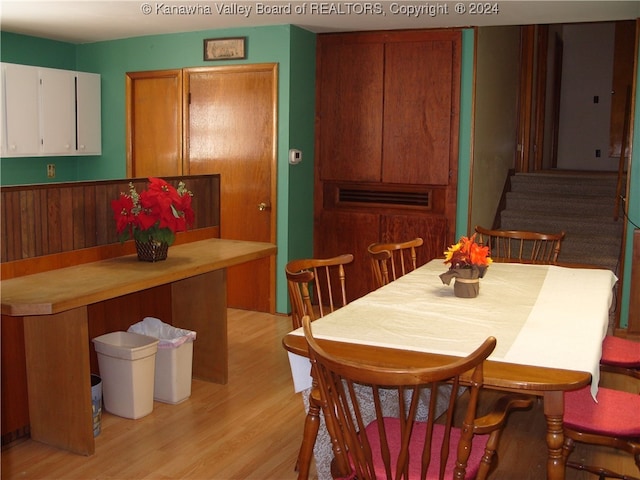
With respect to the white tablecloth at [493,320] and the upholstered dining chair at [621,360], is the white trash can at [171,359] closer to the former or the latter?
the white tablecloth at [493,320]

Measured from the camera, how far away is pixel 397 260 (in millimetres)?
5430

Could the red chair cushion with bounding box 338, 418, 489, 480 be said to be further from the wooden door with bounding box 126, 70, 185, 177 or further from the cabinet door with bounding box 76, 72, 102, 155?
the cabinet door with bounding box 76, 72, 102, 155

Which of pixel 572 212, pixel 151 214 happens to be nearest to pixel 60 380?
pixel 151 214

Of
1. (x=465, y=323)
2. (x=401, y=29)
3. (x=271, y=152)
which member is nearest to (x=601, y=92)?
(x=401, y=29)

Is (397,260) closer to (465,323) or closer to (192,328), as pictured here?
(192,328)

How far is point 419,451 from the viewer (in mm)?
2098

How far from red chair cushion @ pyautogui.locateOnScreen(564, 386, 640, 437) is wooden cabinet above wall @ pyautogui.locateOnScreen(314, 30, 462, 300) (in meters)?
3.03

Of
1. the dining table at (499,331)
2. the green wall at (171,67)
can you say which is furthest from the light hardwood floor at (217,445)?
the green wall at (171,67)

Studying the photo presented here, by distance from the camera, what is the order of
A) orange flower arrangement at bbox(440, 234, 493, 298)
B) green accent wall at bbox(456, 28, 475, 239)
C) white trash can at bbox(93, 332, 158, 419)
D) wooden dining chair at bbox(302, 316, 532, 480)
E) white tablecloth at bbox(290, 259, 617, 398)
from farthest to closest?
green accent wall at bbox(456, 28, 475, 239)
white trash can at bbox(93, 332, 158, 419)
orange flower arrangement at bbox(440, 234, 493, 298)
white tablecloth at bbox(290, 259, 617, 398)
wooden dining chair at bbox(302, 316, 532, 480)

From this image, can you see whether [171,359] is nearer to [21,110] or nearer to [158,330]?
[158,330]

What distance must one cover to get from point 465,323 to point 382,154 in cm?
328

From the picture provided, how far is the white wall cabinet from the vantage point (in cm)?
558

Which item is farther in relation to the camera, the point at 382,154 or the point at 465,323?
the point at 382,154

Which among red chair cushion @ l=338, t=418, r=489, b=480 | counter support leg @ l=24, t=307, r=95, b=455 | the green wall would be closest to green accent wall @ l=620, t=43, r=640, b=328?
the green wall
